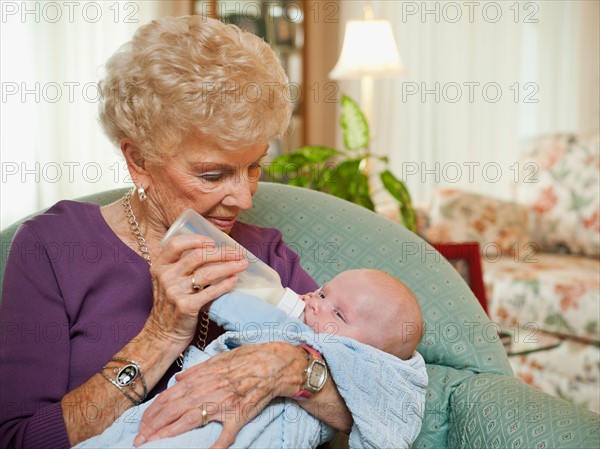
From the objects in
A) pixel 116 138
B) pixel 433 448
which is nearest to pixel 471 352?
pixel 433 448

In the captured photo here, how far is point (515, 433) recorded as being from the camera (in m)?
1.41

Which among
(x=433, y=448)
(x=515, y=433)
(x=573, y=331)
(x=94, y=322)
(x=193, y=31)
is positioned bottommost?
(x=573, y=331)

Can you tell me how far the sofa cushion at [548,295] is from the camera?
3527 millimetres

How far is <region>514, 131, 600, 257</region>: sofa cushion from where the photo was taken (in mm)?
4195

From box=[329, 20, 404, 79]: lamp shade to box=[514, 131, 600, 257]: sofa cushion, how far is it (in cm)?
101

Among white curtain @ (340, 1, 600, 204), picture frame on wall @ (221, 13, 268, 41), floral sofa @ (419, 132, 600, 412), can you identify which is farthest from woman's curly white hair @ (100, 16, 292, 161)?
white curtain @ (340, 1, 600, 204)

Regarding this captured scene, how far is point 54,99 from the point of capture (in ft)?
11.3

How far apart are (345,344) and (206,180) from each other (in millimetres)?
416

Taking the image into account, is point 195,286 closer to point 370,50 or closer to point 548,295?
point 548,295

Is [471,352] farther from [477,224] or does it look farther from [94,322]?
[477,224]

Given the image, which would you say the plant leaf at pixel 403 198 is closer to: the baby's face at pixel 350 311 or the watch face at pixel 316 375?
the baby's face at pixel 350 311

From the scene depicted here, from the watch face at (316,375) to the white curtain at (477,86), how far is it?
13.7ft

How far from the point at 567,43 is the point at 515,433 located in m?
4.90

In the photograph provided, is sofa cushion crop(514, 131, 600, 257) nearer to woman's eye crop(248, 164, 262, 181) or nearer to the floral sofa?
the floral sofa
